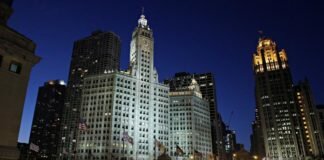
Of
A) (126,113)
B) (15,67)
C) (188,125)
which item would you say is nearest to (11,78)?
(15,67)

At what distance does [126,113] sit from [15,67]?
118 metres

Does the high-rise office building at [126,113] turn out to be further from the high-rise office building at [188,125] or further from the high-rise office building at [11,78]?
the high-rise office building at [11,78]

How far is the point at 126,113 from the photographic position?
152 meters

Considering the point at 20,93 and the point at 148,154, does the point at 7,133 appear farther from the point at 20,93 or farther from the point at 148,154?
the point at 148,154

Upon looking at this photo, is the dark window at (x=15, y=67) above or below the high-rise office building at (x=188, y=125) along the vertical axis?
below

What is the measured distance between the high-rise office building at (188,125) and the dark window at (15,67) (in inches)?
5828

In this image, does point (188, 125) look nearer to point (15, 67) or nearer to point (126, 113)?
point (126, 113)

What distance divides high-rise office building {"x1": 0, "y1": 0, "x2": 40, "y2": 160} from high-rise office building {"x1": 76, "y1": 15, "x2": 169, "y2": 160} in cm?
10170

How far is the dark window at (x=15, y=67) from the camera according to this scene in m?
36.2

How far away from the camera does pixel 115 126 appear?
14550 cm

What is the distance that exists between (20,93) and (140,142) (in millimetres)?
120131

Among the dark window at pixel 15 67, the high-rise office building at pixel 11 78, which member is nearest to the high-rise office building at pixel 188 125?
the high-rise office building at pixel 11 78

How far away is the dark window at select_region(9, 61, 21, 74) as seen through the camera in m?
36.2

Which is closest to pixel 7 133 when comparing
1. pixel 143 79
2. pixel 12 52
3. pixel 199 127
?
pixel 12 52
